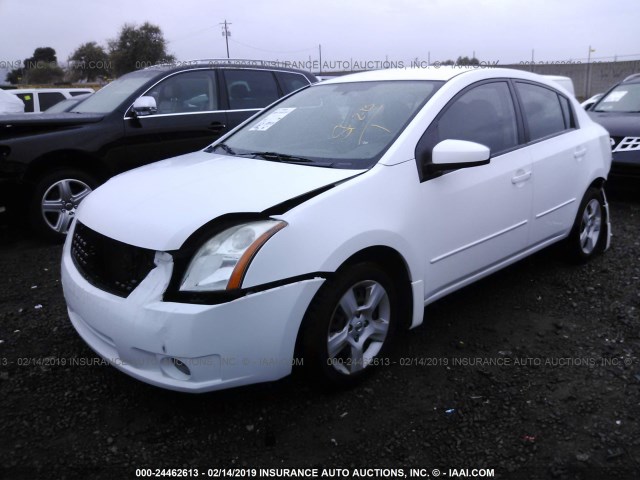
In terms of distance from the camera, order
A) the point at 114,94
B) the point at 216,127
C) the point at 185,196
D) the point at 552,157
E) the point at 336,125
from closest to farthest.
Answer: the point at 185,196 < the point at 336,125 < the point at 552,157 < the point at 114,94 < the point at 216,127

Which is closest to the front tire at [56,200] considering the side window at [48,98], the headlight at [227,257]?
the headlight at [227,257]

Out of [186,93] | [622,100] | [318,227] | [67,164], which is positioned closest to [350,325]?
[318,227]

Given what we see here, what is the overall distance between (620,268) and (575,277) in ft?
1.60

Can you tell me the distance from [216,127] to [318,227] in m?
3.86

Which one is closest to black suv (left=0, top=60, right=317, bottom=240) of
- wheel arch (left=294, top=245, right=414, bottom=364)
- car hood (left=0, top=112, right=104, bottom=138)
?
car hood (left=0, top=112, right=104, bottom=138)

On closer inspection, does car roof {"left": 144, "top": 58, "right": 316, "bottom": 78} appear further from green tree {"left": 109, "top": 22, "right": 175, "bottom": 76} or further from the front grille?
green tree {"left": 109, "top": 22, "right": 175, "bottom": 76}

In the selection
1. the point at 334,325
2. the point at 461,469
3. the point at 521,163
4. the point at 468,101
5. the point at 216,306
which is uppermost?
the point at 468,101

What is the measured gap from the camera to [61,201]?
518 centimetres

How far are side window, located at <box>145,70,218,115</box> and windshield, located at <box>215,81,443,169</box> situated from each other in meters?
2.26

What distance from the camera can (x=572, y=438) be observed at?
2.41 meters

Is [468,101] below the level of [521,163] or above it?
above

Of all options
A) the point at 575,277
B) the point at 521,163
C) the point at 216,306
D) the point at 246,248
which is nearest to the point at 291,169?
the point at 246,248

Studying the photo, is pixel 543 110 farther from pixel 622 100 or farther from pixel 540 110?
pixel 622 100

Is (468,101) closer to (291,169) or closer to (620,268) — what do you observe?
(291,169)
